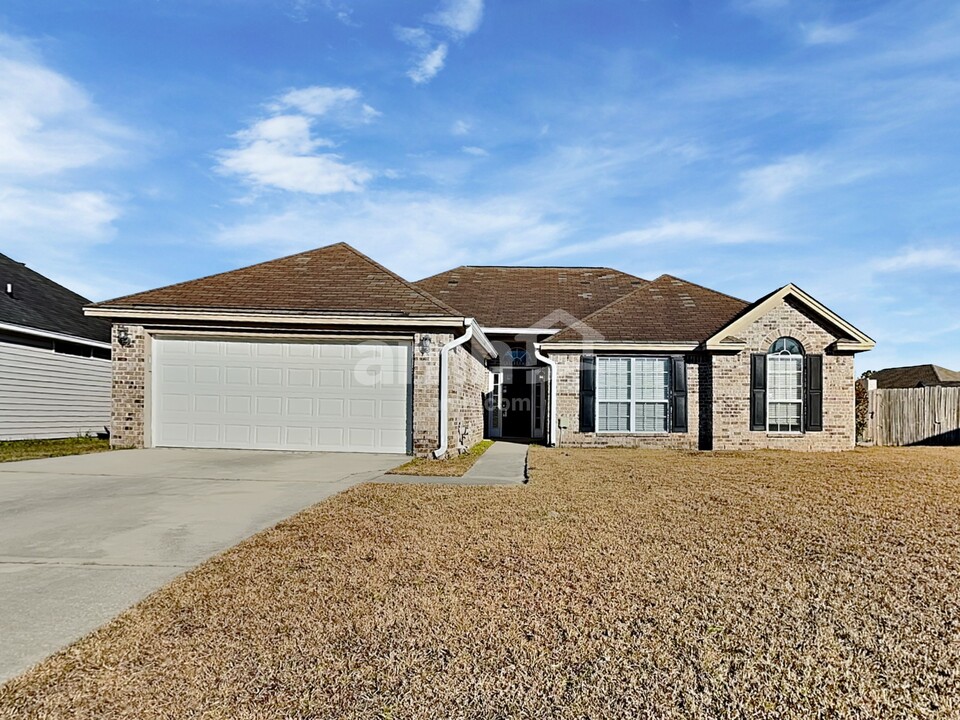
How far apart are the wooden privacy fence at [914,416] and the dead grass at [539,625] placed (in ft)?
46.4

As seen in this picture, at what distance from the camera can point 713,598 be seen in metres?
3.95

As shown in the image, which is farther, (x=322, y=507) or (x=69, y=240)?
(x=69, y=240)

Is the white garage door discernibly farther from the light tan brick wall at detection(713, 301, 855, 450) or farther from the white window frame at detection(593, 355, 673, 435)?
the light tan brick wall at detection(713, 301, 855, 450)

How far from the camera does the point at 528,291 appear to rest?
2070 cm

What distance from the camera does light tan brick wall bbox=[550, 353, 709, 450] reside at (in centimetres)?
1548

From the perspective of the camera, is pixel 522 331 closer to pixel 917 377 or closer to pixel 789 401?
pixel 789 401

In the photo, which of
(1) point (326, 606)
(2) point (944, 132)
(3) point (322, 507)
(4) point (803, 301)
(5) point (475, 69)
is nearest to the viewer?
(1) point (326, 606)

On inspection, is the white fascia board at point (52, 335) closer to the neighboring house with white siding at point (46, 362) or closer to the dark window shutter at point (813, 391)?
the neighboring house with white siding at point (46, 362)

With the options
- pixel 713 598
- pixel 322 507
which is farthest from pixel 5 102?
pixel 713 598

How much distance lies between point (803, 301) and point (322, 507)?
12789mm

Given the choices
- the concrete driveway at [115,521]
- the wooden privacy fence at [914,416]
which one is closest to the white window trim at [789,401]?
the wooden privacy fence at [914,416]

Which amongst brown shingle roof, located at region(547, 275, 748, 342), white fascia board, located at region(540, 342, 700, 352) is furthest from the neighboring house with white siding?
brown shingle roof, located at region(547, 275, 748, 342)

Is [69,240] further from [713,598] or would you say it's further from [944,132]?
[944,132]

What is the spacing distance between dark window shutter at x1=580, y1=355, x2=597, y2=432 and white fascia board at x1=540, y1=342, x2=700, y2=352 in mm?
309
